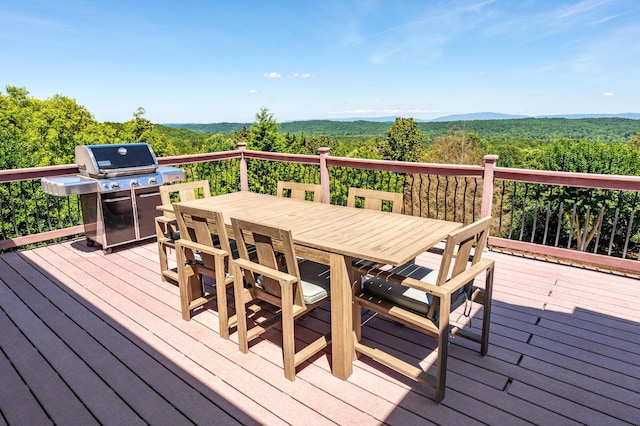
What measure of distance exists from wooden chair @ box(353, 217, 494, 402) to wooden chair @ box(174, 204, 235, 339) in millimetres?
910

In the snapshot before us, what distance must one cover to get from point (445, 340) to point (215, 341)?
1.49 meters

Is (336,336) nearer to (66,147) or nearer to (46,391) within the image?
(46,391)

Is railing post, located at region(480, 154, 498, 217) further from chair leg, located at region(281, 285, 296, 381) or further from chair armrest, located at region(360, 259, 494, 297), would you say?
chair leg, located at region(281, 285, 296, 381)

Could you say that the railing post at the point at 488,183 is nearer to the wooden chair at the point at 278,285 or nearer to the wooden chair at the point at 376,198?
the wooden chair at the point at 376,198

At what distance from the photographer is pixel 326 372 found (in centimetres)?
212

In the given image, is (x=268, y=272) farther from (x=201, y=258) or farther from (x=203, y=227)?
(x=201, y=258)

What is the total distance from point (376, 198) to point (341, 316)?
116 centimetres

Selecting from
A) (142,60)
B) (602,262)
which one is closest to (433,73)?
(142,60)

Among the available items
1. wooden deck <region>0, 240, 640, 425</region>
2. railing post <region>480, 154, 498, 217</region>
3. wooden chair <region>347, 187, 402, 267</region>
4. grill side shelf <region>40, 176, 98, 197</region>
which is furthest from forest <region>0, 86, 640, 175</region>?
wooden chair <region>347, 187, 402, 267</region>

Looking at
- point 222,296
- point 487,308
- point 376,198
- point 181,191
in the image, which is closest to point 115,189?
point 181,191

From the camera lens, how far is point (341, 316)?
6.59ft

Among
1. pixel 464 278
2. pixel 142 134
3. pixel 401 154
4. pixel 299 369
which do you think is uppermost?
pixel 142 134

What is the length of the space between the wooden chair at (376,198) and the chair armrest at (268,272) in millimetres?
1136

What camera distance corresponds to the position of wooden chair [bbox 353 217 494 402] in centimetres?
178
